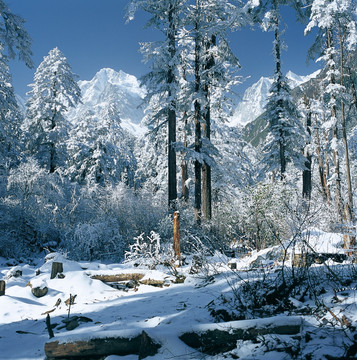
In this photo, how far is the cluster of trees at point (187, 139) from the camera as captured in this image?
1081 cm

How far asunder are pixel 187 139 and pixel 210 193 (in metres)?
7.82

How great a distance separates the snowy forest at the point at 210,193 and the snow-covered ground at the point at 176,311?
3 cm

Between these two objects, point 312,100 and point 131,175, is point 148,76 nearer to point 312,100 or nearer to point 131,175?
point 312,100

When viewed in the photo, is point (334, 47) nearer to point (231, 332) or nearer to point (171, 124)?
point (171, 124)

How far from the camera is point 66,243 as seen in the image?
420 inches

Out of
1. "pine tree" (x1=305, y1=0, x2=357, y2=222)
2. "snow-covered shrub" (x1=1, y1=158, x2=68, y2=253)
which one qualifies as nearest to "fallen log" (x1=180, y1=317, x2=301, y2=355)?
→ "snow-covered shrub" (x1=1, y1=158, x2=68, y2=253)

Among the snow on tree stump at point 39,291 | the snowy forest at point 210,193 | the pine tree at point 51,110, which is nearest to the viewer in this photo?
the snowy forest at point 210,193

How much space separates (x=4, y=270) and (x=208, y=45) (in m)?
13.2

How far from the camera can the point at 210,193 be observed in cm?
1385

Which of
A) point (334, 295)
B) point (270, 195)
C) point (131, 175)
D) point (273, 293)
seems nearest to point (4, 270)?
point (273, 293)

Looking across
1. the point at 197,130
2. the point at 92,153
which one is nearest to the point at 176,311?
the point at 197,130

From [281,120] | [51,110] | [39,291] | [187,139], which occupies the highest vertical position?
[51,110]

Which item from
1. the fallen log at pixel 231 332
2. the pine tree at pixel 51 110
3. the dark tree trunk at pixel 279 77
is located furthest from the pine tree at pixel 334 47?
the pine tree at pixel 51 110

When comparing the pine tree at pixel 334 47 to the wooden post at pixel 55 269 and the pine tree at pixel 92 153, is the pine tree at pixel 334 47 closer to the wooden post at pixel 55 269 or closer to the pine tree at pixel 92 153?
the wooden post at pixel 55 269
